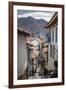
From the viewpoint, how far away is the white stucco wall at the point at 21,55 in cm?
198

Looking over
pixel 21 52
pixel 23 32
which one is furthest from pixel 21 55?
pixel 23 32

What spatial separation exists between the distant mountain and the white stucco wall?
111mm

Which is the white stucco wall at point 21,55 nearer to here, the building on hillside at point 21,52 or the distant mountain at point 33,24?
the building on hillside at point 21,52

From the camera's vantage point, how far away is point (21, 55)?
1990 mm

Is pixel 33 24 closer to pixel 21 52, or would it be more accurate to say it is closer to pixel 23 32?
pixel 23 32

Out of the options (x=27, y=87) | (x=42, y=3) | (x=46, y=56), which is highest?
(x=42, y=3)

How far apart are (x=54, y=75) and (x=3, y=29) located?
2.22ft

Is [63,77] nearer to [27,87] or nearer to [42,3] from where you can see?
[27,87]

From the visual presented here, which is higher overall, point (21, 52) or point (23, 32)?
point (23, 32)

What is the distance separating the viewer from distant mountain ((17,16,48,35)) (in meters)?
2.00

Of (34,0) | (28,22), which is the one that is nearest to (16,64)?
(28,22)

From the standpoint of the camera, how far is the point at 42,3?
205cm

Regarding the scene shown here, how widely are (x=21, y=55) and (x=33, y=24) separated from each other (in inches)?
12.7

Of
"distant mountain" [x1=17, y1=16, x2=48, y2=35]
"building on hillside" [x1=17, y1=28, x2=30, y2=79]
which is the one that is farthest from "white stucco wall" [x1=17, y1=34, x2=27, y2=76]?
"distant mountain" [x1=17, y1=16, x2=48, y2=35]
